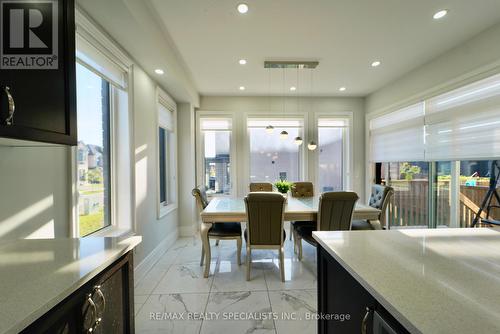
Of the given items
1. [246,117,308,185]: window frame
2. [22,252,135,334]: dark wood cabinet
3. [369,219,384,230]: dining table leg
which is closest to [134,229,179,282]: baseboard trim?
[22,252,135,334]: dark wood cabinet

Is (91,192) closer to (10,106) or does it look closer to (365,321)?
(10,106)

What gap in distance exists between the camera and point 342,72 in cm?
342

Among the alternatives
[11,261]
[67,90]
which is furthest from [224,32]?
[11,261]

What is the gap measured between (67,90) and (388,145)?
4.45m

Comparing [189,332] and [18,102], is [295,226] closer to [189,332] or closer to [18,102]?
[189,332]

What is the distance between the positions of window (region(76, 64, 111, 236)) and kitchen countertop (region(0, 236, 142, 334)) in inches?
31.6

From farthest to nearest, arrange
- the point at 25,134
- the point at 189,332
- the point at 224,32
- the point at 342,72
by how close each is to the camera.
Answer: the point at 342,72, the point at 224,32, the point at 189,332, the point at 25,134

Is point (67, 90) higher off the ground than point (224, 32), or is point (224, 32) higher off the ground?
point (224, 32)

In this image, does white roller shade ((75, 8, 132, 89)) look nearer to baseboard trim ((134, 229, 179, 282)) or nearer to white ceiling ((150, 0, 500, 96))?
white ceiling ((150, 0, 500, 96))

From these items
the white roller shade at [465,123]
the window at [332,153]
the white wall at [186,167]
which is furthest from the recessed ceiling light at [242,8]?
the window at [332,153]

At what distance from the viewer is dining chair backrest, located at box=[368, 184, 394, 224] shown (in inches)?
114

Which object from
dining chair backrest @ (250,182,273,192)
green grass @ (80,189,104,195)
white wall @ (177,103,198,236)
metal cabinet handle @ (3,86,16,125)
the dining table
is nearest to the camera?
metal cabinet handle @ (3,86,16,125)

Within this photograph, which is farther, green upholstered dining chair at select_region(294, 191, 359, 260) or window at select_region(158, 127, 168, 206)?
window at select_region(158, 127, 168, 206)

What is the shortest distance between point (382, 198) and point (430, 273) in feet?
8.06
